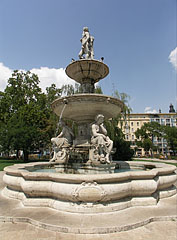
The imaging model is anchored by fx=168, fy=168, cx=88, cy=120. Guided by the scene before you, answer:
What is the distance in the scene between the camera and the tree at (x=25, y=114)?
69.7ft

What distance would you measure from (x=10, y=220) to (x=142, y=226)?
2.61 m

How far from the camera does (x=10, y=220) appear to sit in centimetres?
339

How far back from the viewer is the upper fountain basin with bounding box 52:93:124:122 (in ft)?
19.6

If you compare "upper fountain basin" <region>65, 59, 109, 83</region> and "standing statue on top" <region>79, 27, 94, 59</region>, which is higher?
"standing statue on top" <region>79, 27, 94, 59</region>

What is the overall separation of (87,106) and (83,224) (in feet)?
13.0

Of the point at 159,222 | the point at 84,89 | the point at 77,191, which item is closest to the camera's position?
the point at 159,222

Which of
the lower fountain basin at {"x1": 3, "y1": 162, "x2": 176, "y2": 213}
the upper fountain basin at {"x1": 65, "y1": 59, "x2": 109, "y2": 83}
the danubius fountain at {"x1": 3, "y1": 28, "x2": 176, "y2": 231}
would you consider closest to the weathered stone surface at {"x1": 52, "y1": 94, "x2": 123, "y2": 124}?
the danubius fountain at {"x1": 3, "y1": 28, "x2": 176, "y2": 231}

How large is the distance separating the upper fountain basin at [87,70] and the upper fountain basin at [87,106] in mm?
2366

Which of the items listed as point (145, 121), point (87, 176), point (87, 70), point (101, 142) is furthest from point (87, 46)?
point (145, 121)

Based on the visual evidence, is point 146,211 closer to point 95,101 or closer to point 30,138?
point 95,101

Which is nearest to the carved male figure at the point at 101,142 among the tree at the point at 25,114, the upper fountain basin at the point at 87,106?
the upper fountain basin at the point at 87,106

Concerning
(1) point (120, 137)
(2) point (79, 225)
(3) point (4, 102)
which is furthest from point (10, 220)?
(3) point (4, 102)

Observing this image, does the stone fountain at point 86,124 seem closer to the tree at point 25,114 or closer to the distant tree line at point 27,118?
the distant tree line at point 27,118

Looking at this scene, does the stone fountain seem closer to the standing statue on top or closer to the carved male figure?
the carved male figure
